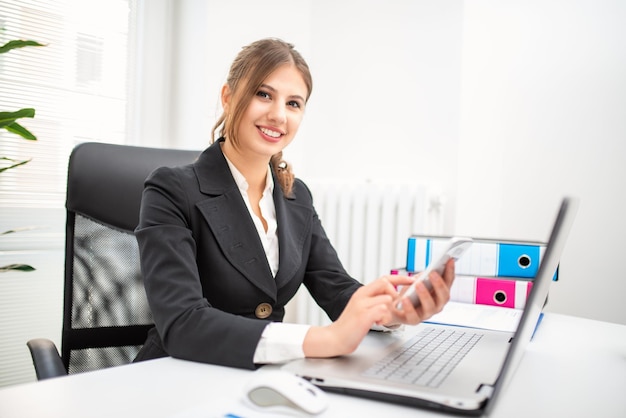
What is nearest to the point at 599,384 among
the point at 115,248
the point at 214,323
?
the point at 214,323

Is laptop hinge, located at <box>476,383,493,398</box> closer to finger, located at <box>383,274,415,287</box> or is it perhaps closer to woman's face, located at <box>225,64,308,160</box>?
finger, located at <box>383,274,415,287</box>

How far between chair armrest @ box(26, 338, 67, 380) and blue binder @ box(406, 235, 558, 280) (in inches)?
34.8

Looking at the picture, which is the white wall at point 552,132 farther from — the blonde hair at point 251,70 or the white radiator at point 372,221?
the blonde hair at point 251,70

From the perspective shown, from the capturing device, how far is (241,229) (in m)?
Result: 1.09

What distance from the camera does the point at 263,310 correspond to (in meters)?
1.09

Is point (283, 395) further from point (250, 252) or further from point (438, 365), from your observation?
point (250, 252)

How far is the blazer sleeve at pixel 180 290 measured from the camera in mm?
790

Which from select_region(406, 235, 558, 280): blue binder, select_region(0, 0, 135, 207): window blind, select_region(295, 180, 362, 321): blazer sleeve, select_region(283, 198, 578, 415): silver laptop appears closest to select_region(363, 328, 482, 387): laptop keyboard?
select_region(283, 198, 578, 415): silver laptop

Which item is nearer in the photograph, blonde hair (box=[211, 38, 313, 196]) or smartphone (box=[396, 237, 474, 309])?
smartphone (box=[396, 237, 474, 309])

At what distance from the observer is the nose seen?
1196mm

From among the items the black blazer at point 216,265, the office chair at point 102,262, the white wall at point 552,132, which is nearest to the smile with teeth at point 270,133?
the black blazer at point 216,265

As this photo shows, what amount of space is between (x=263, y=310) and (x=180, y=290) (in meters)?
0.24

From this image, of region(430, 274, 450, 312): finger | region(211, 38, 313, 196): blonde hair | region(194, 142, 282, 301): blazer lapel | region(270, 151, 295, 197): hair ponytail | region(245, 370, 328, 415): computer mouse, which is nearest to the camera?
region(245, 370, 328, 415): computer mouse

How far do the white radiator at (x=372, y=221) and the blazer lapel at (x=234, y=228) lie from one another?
1.19 meters
